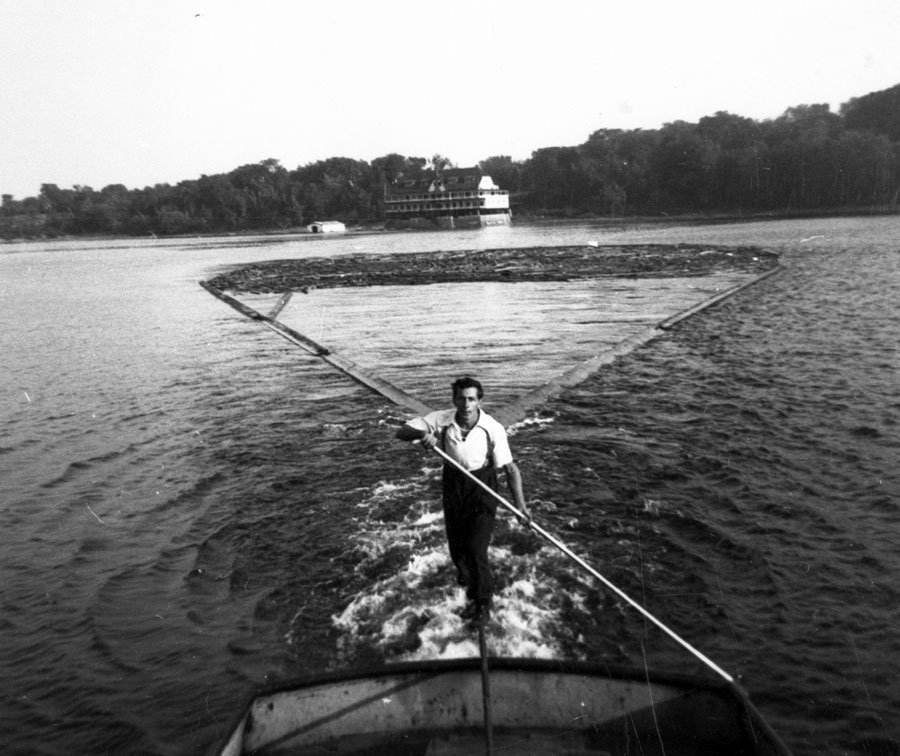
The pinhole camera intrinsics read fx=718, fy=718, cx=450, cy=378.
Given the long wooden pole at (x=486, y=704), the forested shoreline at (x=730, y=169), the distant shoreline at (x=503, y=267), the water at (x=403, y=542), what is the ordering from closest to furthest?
the long wooden pole at (x=486, y=704) < the water at (x=403, y=542) < the distant shoreline at (x=503, y=267) < the forested shoreline at (x=730, y=169)

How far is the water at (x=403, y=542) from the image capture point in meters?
6.44

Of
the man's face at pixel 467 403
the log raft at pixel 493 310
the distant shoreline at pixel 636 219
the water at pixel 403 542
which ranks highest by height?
the man's face at pixel 467 403

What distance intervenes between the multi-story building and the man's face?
486 ft

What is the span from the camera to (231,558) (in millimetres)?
8883

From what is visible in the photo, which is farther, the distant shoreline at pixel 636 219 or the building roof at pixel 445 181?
the building roof at pixel 445 181

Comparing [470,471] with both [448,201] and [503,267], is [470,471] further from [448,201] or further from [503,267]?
[448,201]

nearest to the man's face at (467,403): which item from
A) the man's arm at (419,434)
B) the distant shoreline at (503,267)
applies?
the man's arm at (419,434)

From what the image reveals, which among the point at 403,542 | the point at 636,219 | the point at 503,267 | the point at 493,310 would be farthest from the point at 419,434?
the point at 636,219

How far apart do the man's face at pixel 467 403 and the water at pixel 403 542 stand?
2.21m

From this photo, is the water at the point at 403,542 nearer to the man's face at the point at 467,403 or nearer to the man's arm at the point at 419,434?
the man's arm at the point at 419,434

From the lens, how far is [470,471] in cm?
669

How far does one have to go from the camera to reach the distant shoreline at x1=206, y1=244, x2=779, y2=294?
40.9 meters

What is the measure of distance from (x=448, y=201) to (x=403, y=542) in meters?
163

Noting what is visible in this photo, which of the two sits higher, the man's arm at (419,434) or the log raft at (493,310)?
the man's arm at (419,434)
